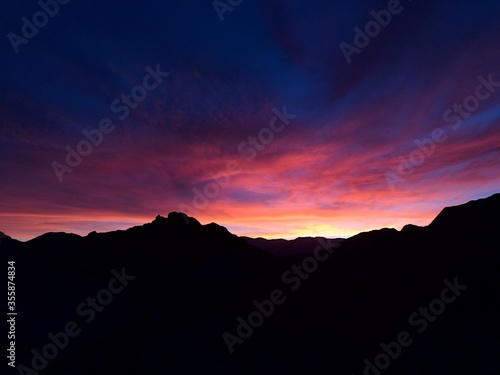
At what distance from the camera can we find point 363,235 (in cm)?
2834

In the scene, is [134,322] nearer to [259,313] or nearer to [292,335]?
[259,313]

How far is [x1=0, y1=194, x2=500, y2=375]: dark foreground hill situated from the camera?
774 inches

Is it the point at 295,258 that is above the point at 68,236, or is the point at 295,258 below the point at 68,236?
below

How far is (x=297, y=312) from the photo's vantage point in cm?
2386

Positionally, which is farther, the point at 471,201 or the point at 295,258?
the point at 295,258

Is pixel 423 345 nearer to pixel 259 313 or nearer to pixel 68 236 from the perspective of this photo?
pixel 259 313

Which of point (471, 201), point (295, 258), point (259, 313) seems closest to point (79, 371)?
point (259, 313)

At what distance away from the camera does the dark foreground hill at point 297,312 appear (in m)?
19.7

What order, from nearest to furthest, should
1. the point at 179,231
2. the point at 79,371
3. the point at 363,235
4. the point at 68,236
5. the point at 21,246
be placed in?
1. the point at 79,371
2. the point at 363,235
3. the point at 21,246
4. the point at 68,236
5. the point at 179,231

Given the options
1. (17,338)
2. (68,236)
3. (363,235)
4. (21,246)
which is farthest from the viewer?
(68,236)

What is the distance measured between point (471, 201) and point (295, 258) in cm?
1417

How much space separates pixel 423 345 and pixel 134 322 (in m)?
18.9

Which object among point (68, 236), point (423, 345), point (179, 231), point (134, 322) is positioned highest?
point (68, 236)

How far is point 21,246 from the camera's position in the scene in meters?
32.0
